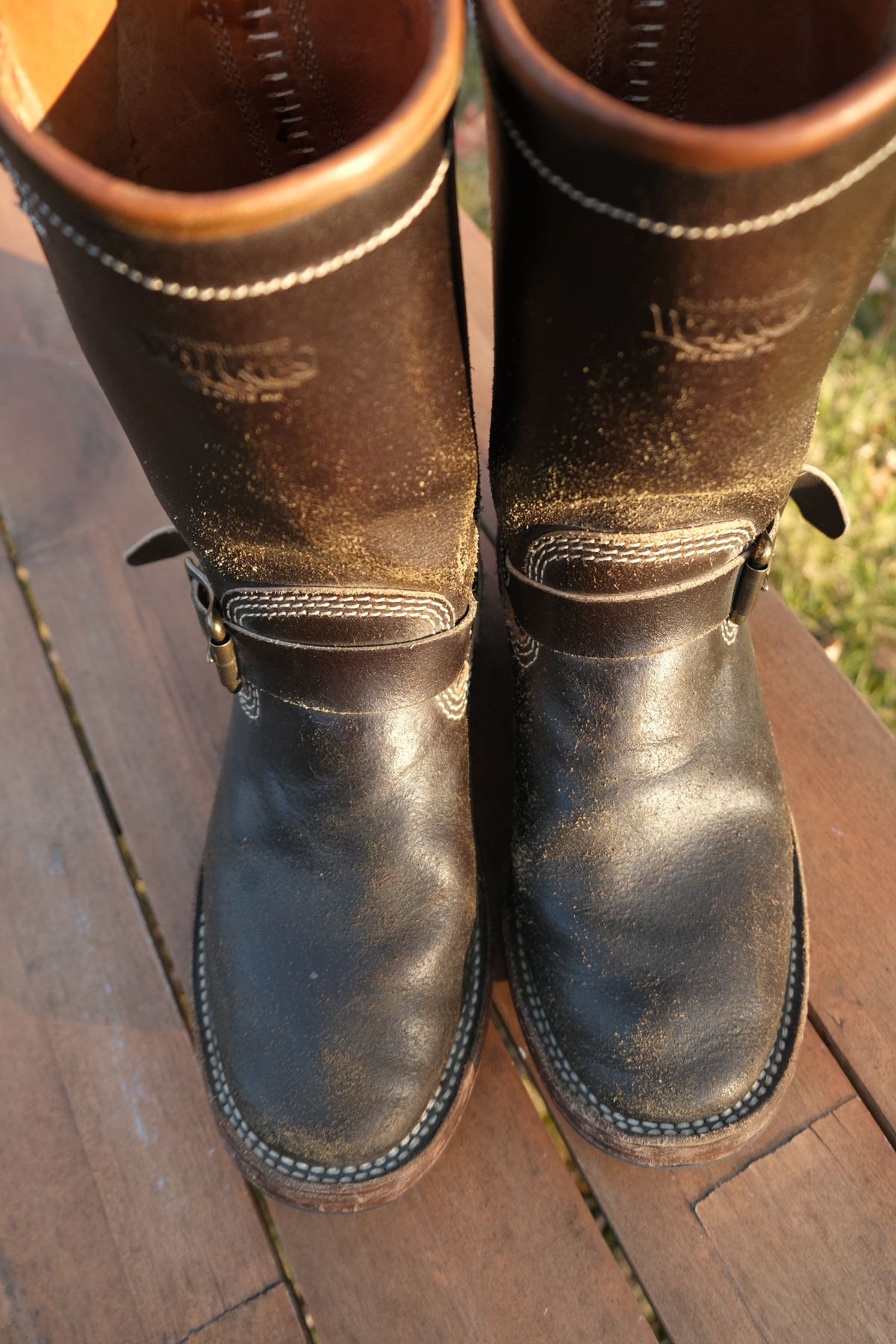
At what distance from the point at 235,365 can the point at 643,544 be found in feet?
1.04

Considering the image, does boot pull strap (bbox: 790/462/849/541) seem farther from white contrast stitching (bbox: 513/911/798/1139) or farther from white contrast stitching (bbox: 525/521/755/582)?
white contrast stitching (bbox: 513/911/798/1139)

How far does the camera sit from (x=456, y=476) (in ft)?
2.22

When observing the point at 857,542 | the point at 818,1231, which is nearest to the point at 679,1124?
the point at 818,1231

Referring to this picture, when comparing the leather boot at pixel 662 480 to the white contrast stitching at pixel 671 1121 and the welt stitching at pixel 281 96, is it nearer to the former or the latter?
the white contrast stitching at pixel 671 1121

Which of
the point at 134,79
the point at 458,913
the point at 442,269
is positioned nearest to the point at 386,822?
the point at 458,913

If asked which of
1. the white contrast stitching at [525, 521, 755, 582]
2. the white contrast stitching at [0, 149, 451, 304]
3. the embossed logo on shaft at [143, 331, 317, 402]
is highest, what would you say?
the white contrast stitching at [0, 149, 451, 304]

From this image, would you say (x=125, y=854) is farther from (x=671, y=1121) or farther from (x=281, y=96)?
(x=281, y=96)

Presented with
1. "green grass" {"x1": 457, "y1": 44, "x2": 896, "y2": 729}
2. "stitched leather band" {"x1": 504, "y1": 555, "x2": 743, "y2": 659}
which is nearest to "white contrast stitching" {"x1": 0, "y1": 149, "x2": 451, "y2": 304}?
"stitched leather band" {"x1": 504, "y1": 555, "x2": 743, "y2": 659}

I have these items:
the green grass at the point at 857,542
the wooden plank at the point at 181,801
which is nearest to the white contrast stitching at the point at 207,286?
the wooden plank at the point at 181,801

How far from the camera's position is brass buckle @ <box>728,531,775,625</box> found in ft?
2.49

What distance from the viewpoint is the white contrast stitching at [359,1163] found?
2.56 ft

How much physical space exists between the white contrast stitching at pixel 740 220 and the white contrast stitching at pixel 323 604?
31cm

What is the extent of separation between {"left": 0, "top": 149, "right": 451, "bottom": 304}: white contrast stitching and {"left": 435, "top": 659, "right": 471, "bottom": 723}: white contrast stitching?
407mm

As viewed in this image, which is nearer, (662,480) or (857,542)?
(662,480)
